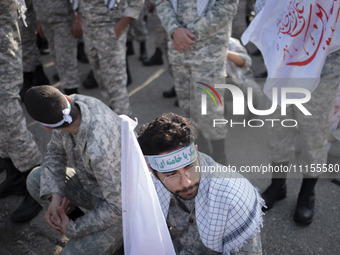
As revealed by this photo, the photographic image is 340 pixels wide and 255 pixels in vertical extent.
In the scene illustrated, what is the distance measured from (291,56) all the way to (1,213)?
2470 millimetres

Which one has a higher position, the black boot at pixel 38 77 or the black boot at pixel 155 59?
the black boot at pixel 38 77

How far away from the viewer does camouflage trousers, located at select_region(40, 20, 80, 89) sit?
4000mm

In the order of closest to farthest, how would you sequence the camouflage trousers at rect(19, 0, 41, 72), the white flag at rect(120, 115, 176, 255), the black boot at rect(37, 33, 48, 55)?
1. the white flag at rect(120, 115, 176, 255)
2. the camouflage trousers at rect(19, 0, 41, 72)
3. the black boot at rect(37, 33, 48, 55)

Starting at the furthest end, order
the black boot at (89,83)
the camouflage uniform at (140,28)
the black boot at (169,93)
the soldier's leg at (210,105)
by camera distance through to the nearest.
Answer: the camouflage uniform at (140,28) → the black boot at (89,83) → the black boot at (169,93) → the soldier's leg at (210,105)

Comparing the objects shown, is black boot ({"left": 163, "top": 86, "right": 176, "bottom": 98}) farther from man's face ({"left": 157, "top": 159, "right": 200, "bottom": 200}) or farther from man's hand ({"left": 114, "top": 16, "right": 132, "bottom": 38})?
man's face ({"left": 157, "top": 159, "right": 200, "bottom": 200})

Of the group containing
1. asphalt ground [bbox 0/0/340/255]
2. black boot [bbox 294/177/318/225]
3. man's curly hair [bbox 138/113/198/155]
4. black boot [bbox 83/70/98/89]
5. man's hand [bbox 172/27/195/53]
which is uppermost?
man's hand [bbox 172/27/195/53]

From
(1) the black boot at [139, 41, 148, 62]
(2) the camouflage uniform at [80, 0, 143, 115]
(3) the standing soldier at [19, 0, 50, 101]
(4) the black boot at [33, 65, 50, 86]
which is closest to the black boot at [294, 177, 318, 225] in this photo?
(2) the camouflage uniform at [80, 0, 143, 115]

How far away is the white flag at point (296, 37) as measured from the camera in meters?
2.04

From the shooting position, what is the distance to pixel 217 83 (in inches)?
116

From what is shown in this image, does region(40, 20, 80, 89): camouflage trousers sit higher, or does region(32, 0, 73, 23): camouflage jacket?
region(32, 0, 73, 23): camouflage jacket

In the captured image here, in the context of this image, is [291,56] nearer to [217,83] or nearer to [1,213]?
[217,83]

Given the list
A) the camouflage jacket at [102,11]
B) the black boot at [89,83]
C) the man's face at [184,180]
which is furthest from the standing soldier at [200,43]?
the black boot at [89,83]

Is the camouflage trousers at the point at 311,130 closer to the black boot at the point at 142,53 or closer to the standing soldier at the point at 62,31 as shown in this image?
the standing soldier at the point at 62,31

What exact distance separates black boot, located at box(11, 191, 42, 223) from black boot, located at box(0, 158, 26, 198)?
195 millimetres
